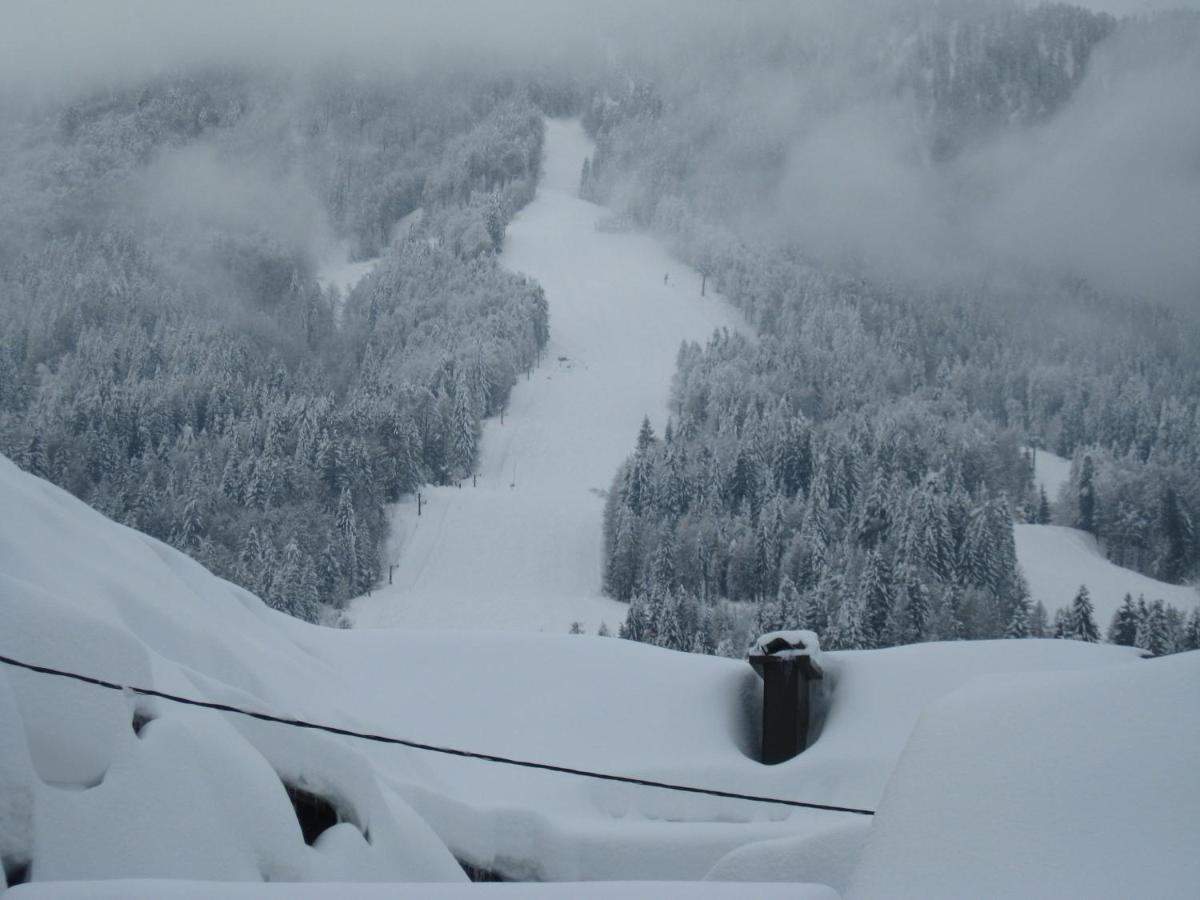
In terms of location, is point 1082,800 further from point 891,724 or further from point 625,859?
point 891,724

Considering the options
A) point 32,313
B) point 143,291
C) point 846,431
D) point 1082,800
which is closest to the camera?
point 1082,800

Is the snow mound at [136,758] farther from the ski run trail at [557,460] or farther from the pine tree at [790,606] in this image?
the ski run trail at [557,460]

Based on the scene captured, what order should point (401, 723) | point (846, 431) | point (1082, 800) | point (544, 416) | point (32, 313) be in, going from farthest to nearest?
point (32, 313) < point (544, 416) < point (846, 431) < point (401, 723) < point (1082, 800)

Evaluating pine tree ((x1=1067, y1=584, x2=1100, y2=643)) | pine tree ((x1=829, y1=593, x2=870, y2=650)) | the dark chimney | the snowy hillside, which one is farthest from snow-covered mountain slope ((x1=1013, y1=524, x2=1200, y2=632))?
the dark chimney

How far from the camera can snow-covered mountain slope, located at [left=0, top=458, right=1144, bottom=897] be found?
668 centimetres

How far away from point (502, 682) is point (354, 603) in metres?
59.2

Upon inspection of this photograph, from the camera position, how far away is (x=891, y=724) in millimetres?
17922

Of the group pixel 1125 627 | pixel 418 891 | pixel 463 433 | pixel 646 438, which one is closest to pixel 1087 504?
pixel 1125 627

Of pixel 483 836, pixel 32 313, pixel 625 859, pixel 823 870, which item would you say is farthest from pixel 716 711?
pixel 32 313

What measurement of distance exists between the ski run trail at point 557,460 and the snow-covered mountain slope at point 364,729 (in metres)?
52.2

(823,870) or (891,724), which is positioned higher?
(823,870)

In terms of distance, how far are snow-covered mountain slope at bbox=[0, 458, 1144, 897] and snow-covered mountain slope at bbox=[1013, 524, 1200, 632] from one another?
65643 mm

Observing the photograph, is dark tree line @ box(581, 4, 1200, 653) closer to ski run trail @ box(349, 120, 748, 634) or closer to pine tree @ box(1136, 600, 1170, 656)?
pine tree @ box(1136, 600, 1170, 656)

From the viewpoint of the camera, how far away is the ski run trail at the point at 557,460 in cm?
7788
